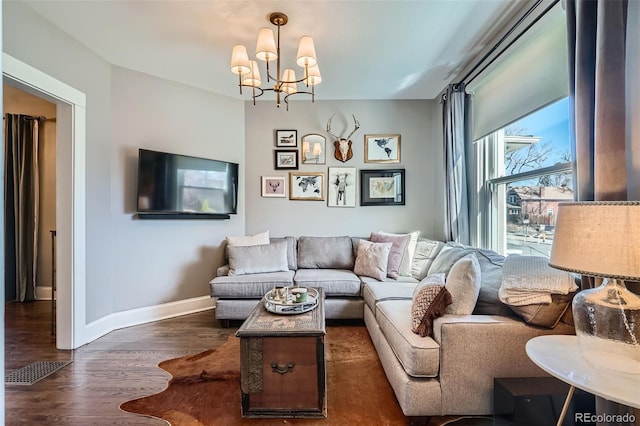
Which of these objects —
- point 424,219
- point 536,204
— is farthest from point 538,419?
point 424,219

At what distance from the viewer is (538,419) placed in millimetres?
1529

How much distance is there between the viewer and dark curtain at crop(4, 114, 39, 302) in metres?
4.11

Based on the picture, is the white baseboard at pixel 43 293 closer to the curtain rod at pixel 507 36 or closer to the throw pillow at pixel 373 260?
the throw pillow at pixel 373 260

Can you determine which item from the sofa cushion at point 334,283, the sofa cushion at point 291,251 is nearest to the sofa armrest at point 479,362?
the sofa cushion at point 334,283

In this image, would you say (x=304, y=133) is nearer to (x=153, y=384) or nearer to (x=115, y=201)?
(x=115, y=201)

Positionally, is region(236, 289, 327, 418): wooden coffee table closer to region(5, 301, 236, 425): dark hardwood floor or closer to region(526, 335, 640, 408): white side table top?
region(5, 301, 236, 425): dark hardwood floor

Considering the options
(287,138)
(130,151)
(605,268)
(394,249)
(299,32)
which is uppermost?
(299,32)

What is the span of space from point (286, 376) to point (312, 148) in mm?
2967

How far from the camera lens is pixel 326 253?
3934 millimetres

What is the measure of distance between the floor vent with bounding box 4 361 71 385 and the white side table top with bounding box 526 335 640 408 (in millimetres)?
3071

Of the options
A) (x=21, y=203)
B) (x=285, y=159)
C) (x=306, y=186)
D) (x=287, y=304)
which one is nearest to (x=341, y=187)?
(x=306, y=186)

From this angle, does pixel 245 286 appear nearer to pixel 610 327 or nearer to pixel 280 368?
pixel 280 368

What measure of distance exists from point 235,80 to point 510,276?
10.8ft

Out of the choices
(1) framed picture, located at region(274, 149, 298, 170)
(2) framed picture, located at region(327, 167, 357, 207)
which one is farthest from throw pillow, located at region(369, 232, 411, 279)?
(1) framed picture, located at region(274, 149, 298, 170)
